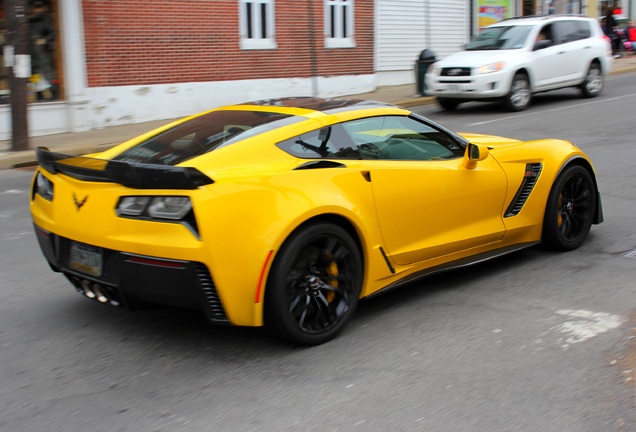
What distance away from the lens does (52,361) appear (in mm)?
4367

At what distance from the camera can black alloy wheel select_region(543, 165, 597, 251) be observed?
610cm

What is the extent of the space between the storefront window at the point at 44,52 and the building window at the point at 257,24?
4701 mm

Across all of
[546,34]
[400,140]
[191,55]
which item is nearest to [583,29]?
[546,34]

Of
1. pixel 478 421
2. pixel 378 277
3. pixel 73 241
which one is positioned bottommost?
pixel 478 421

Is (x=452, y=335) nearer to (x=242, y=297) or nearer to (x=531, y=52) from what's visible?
(x=242, y=297)

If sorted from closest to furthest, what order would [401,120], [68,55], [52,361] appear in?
[52,361] → [401,120] → [68,55]

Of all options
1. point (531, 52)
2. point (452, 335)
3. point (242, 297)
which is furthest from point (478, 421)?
point (531, 52)

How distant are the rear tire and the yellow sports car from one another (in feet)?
36.8

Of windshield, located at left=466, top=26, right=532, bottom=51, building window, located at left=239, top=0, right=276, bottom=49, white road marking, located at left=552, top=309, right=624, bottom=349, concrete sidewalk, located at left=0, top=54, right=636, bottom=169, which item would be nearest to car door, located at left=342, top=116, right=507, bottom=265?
white road marking, located at left=552, top=309, right=624, bottom=349

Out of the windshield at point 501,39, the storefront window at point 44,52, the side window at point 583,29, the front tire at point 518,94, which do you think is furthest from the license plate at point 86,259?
the side window at point 583,29

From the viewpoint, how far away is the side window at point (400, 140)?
16.4ft

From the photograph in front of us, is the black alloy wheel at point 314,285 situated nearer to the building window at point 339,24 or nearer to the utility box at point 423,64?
the utility box at point 423,64

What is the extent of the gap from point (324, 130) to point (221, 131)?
2.21 ft

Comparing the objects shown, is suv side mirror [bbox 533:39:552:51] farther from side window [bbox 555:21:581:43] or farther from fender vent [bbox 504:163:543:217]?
fender vent [bbox 504:163:543:217]
